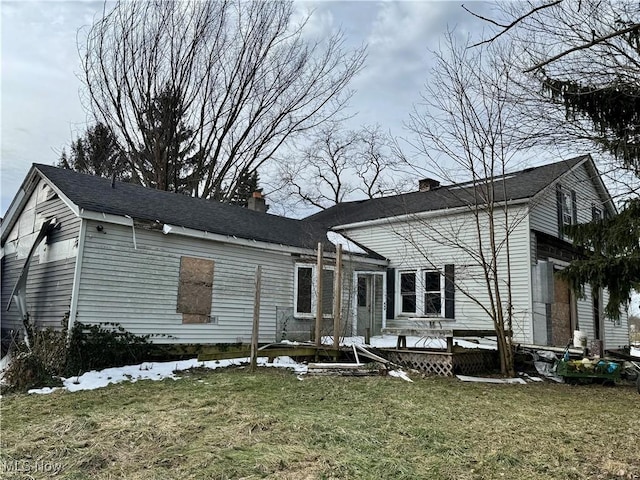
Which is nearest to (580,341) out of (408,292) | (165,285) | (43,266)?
(408,292)

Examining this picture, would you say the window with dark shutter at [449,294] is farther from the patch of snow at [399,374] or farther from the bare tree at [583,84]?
the bare tree at [583,84]

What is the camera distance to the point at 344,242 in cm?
1526

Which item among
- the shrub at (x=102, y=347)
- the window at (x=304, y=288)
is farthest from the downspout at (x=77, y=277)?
the window at (x=304, y=288)

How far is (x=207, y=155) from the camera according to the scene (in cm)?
2238

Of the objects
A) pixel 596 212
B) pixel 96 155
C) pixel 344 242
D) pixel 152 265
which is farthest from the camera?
pixel 96 155

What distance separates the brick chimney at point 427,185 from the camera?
17.3 m

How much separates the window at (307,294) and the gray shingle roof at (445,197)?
3197 mm

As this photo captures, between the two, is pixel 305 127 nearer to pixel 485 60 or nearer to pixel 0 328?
pixel 485 60

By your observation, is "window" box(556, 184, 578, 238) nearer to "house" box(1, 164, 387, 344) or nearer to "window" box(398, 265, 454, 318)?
"window" box(398, 265, 454, 318)

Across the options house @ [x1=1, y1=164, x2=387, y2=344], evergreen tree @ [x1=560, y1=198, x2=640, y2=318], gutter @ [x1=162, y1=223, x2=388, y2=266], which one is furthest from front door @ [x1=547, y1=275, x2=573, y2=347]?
gutter @ [x1=162, y1=223, x2=388, y2=266]

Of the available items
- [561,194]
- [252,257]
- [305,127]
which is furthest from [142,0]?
[561,194]

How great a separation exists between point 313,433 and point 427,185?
554 inches

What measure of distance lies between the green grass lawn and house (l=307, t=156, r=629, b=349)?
506 centimetres

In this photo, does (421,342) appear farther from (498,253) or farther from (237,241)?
(237,241)
